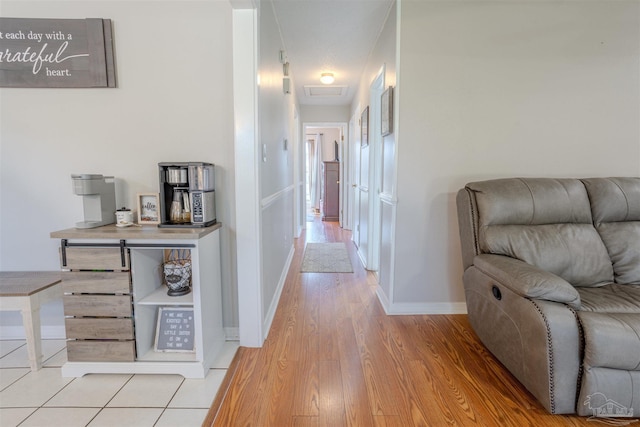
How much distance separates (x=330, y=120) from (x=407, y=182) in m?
3.84

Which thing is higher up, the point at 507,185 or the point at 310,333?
the point at 507,185

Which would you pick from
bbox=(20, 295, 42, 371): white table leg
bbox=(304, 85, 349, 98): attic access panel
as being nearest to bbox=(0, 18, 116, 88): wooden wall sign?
bbox=(20, 295, 42, 371): white table leg

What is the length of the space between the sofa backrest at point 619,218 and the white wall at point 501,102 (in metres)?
0.42

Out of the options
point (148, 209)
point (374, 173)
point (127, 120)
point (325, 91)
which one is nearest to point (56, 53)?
point (127, 120)

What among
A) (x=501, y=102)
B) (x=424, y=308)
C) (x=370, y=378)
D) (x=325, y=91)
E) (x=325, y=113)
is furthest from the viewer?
(x=325, y=113)

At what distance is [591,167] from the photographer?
88.0 inches

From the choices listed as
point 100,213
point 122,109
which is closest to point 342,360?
point 100,213

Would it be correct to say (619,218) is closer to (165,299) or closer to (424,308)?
(424,308)

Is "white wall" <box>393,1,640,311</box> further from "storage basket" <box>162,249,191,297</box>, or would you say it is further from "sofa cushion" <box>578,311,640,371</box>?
"storage basket" <box>162,249,191,297</box>

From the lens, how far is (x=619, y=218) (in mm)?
1817

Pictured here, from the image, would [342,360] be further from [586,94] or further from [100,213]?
[586,94]

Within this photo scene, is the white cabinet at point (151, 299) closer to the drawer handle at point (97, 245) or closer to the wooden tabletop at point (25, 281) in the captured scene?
the drawer handle at point (97, 245)

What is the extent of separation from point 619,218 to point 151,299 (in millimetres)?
2695

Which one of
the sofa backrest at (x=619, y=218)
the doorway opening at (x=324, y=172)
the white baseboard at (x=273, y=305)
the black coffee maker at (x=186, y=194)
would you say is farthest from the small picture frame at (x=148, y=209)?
the doorway opening at (x=324, y=172)
